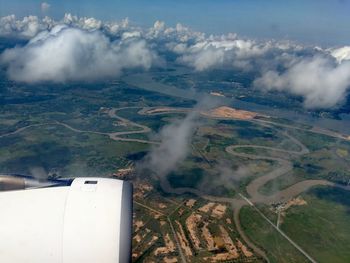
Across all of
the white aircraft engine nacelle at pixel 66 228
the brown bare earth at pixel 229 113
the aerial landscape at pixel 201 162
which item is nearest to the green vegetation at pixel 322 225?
the aerial landscape at pixel 201 162

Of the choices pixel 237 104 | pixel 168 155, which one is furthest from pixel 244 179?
pixel 237 104

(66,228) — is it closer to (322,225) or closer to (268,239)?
(268,239)

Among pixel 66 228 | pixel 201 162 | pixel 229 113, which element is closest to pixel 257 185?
pixel 201 162

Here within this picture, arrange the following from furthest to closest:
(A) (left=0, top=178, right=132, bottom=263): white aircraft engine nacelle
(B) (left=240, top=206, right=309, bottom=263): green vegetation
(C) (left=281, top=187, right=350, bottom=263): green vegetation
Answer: (C) (left=281, top=187, right=350, bottom=263): green vegetation → (B) (left=240, top=206, right=309, bottom=263): green vegetation → (A) (left=0, top=178, right=132, bottom=263): white aircraft engine nacelle

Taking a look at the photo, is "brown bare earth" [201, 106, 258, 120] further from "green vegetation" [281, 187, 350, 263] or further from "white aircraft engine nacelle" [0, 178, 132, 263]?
"white aircraft engine nacelle" [0, 178, 132, 263]

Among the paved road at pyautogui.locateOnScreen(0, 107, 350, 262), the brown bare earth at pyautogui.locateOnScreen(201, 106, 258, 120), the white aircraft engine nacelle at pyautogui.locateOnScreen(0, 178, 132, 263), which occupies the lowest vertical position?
the brown bare earth at pyautogui.locateOnScreen(201, 106, 258, 120)

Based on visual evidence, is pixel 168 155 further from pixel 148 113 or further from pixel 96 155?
pixel 148 113

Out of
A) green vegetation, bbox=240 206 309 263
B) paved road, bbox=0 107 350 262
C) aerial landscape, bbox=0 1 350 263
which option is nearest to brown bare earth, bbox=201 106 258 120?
aerial landscape, bbox=0 1 350 263

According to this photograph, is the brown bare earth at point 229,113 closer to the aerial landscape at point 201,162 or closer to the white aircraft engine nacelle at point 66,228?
the aerial landscape at point 201,162
